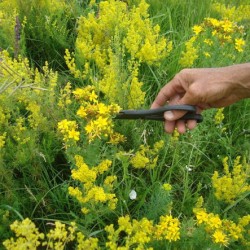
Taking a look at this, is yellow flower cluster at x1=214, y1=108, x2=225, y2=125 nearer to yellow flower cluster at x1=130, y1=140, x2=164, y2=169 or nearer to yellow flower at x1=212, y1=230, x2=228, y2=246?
yellow flower cluster at x1=130, y1=140, x2=164, y2=169

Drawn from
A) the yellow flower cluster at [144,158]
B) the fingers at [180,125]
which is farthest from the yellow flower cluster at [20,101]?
the fingers at [180,125]

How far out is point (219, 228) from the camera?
158cm

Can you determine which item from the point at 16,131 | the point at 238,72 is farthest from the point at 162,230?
the point at 16,131

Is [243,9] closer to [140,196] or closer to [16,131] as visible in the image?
[140,196]

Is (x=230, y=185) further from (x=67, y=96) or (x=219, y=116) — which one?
(x=67, y=96)

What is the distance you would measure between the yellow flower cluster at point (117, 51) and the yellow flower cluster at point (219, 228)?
74 centimetres

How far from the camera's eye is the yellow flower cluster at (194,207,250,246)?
1524 mm

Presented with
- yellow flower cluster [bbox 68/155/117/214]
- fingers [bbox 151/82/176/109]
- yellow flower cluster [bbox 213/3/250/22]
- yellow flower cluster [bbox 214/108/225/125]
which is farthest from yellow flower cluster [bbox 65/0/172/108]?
yellow flower cluster [bbox 213/3/250/22]

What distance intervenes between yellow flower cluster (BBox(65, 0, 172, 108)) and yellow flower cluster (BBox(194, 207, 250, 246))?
74 cm

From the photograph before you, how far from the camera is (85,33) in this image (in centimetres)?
264

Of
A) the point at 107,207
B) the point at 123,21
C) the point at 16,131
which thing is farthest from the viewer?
the point at 123,21

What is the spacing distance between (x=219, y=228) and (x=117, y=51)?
107cm

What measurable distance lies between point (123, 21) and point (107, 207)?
1.43m


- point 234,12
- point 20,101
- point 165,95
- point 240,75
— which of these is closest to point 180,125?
point 165,95
